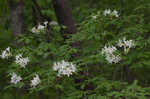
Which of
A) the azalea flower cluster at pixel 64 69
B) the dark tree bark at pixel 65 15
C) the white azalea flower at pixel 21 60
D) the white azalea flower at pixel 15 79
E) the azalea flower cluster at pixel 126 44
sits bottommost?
the white azalea flower at pixel 15 79

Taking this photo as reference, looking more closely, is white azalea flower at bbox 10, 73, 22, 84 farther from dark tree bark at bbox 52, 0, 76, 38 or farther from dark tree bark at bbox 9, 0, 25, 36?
dark tree bark at bbox 9, 0, 25, 36

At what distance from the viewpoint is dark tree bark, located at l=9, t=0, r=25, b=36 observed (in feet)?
17.1

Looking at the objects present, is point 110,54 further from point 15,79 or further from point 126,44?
point 15,79

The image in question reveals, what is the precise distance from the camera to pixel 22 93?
19.1 ft

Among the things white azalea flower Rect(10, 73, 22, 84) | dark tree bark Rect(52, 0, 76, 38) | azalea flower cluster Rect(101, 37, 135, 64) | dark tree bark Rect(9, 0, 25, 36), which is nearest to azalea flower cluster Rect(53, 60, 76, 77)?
azalea flower cluster Rect(101, 37, 135, 64)

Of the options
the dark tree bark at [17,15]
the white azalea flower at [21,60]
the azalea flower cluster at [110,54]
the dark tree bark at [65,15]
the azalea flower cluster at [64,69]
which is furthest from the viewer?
the dark tree bark at [17,15]

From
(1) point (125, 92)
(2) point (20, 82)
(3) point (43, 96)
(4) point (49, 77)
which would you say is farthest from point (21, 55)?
(3) point (43, 96)

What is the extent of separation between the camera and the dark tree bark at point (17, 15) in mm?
5223

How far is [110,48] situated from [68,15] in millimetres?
1809

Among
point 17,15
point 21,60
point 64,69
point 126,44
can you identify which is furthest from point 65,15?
point 64,69

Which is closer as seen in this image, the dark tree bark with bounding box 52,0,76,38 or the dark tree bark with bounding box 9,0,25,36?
the dark tree bark with bounding box 52,0,76,38

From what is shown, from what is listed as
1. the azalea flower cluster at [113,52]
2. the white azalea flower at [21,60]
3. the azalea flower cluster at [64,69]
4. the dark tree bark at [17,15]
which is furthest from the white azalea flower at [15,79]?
the dark tree bark at [17,15]

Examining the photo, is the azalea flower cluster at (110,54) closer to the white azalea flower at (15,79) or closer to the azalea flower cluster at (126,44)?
the azalea flower cluster at (126,44)

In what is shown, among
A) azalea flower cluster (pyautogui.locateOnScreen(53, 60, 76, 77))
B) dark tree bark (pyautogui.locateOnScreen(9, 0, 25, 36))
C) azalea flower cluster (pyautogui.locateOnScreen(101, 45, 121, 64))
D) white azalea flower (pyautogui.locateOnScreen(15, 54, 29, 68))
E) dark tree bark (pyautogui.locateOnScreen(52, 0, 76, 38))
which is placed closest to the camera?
azalea flower cluster (pyautogui.locateOnScreen(53, 60, 76, 77))
